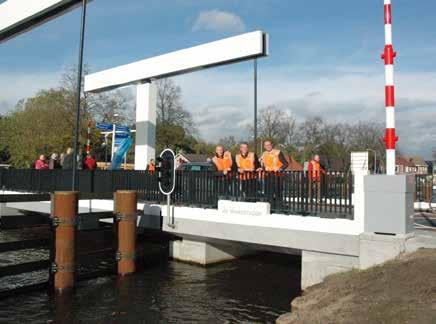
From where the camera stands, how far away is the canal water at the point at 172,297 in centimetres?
756

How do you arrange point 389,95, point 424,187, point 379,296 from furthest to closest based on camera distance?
point 424,187 < point 389,95 < point 379,296

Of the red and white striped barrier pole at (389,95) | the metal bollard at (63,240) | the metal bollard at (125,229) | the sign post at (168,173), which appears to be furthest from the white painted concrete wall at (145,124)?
the red and white striped barrier pole at (389,95)

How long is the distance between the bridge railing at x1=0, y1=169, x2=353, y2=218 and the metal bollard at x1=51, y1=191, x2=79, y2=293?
10.4 feet

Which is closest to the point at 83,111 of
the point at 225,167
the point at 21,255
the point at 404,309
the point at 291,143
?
the point at 21,255

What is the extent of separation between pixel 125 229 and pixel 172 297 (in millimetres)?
2261

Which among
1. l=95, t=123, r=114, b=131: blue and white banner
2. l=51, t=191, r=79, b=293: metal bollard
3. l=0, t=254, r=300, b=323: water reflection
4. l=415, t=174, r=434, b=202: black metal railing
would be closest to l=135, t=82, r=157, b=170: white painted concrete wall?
l=0, t=254, r=300, b=323: water reflection

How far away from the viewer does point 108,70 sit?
1764cm

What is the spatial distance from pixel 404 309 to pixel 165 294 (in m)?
5.00

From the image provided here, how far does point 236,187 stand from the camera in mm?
10508

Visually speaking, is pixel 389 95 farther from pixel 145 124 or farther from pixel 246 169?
pixel 145 124

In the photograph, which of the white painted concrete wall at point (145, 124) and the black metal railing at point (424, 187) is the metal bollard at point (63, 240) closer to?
the white painted concrete wall at point (145, 124)

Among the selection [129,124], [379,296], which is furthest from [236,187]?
[129,124]

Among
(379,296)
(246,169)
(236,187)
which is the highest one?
(246,169)

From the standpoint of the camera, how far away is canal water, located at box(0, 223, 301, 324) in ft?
24.8
